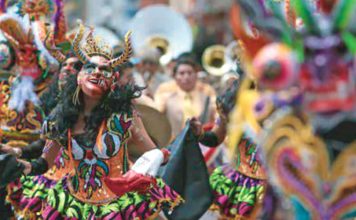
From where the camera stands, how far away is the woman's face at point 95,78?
773cm

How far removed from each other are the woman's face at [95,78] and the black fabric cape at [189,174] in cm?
130

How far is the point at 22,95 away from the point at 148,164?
10.6 ft

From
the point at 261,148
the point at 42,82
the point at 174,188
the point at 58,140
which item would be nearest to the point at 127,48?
the point at 58,140

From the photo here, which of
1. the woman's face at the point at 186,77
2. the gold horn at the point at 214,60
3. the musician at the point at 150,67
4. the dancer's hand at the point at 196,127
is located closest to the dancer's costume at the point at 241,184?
the dancer's hand at the point at 196,127

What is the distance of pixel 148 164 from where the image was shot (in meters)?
7.45

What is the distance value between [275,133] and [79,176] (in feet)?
7.72

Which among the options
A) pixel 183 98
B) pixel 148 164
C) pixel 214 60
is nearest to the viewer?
pixel 148 164

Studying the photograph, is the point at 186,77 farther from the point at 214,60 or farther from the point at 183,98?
the point at 214,60

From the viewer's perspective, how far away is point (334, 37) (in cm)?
556

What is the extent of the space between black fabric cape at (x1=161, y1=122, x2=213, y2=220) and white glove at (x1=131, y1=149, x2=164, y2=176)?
4.01 feet

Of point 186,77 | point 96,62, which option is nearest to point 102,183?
point 96,62

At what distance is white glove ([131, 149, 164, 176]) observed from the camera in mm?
7426

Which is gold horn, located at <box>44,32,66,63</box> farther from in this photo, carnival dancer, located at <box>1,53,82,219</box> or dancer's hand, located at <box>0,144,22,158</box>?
dancer's hand, located at <box>0,144,22,158</box>

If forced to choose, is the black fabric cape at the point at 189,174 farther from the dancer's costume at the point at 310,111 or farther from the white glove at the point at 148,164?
the dancer's costume at the point at 310,111
